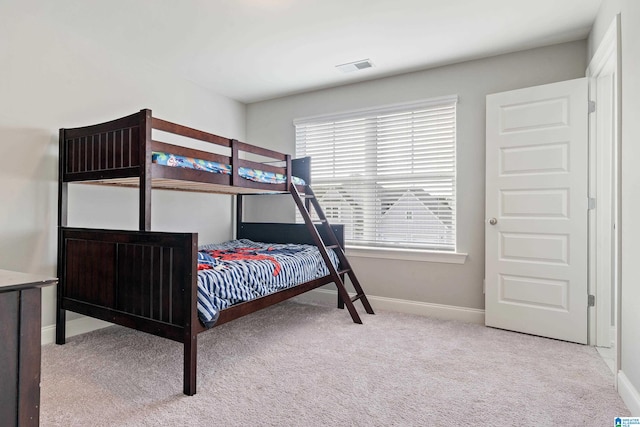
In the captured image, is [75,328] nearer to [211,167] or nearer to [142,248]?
Result: [142,248]

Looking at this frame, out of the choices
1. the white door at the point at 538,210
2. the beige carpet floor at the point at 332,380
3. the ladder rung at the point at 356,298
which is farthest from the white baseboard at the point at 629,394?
the ladder rung at the point at 356,298

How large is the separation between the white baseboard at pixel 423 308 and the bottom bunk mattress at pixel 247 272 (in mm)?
543

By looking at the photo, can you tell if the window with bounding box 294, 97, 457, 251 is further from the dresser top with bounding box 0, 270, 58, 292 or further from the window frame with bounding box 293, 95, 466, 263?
the dresser top with bounding box 0, 270, 58, 292

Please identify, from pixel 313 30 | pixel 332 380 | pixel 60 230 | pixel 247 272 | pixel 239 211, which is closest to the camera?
pixel 332 380

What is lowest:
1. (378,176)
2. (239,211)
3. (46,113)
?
(239,211)

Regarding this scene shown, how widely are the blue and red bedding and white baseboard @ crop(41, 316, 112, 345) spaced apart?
152cm

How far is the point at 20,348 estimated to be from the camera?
0.86 metres

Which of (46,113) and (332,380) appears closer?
(332,380)

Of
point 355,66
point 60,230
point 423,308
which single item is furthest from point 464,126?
point 60,230

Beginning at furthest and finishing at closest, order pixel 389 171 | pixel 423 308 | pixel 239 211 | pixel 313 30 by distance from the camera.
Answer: pixel 239 211, pixel 389 171, pixel 423 308, pixel 313 30

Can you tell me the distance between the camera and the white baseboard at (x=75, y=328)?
2.46 m

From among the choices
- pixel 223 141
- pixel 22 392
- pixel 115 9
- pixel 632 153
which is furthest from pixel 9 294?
pixel 632 153

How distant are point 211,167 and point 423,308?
7.31 feet

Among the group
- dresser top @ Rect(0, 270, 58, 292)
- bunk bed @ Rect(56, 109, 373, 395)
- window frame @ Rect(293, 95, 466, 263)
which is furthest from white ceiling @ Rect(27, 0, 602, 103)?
dresser top @ Rect(0, 270, 58, 292)
